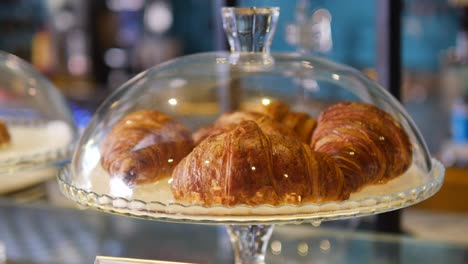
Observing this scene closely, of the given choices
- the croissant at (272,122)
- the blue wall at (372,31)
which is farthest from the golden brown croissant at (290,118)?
the blue wall at (372,31)

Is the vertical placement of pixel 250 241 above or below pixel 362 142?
below

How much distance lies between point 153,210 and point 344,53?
10.4ft

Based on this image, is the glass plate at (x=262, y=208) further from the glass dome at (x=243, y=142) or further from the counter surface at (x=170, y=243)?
the counter surface at (x=170, y=243)

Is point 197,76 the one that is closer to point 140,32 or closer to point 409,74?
point 409,74

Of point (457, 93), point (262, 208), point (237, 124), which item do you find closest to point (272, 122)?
point (237, 124)

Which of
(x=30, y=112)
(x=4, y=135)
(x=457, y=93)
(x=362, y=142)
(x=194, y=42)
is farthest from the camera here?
(x=194, y=42)

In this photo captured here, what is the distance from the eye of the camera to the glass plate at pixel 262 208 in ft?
1.86

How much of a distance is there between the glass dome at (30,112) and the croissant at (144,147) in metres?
0.25

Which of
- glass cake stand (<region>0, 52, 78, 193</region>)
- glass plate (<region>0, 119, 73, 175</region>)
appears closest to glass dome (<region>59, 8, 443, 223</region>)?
glass plate (<region>0, 119, 73, 175</region>)

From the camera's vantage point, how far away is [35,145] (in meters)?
0.95

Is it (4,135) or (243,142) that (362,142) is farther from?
(4,135)

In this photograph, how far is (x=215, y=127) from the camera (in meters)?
0.71

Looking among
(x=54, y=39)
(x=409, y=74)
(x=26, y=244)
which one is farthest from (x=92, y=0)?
→ (x=26, y=244)

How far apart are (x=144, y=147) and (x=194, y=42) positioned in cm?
346
